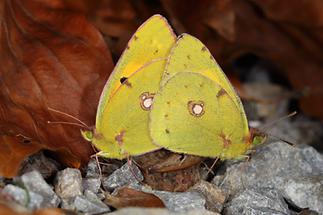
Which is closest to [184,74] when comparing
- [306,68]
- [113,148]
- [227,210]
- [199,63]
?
[199,63]

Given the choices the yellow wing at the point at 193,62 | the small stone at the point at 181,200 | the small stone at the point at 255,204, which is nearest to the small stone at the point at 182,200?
the small stone at the point at 181,200

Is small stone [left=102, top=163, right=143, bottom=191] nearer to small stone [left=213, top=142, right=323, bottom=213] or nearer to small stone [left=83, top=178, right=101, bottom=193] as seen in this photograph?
small stone [left=83, top=178, right=101, bottom=193]

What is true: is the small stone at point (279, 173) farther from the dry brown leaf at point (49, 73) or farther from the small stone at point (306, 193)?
the dry brown leaf at point (49, 73)

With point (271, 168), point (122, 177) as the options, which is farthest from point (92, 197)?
point (271, 168)

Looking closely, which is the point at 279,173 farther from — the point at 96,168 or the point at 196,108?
the point at 96,168

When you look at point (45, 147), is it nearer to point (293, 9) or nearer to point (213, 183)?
point (213, 183)
